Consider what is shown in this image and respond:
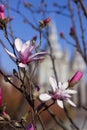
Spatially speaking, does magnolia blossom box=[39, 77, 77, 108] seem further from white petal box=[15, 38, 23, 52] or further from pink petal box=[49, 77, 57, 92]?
white petal box=[15, 38, 23, 52]

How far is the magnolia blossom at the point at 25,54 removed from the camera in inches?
43.9

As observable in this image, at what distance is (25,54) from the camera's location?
3.75 feet

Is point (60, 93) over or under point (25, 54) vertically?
under

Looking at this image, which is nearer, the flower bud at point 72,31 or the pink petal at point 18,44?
the pink petal at point 18,44

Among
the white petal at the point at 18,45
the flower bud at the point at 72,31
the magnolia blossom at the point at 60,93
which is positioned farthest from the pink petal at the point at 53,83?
the flower bud at the point at 72,31

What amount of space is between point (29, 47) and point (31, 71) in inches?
5.6

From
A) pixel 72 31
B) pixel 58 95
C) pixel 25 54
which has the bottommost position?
pixel 58 95

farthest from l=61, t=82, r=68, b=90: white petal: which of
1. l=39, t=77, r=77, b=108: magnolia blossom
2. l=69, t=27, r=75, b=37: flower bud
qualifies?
l=69, t=27, r=75, b=37: flower bud

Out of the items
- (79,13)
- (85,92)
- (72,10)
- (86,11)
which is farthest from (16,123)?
(85,92)

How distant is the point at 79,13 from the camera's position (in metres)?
2.49

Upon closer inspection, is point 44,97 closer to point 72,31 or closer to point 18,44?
point 18,44

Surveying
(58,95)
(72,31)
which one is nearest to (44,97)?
(58,95)

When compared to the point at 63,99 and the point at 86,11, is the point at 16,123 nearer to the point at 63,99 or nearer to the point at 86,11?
the point at 63,99

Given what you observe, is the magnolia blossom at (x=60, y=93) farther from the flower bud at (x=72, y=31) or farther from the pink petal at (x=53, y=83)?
the flower bud at (x=72, y=31)
